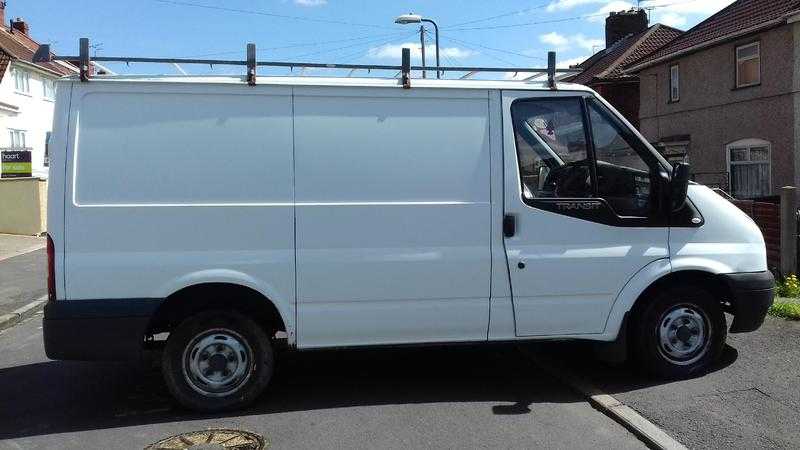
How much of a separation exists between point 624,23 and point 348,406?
33314 millimetres

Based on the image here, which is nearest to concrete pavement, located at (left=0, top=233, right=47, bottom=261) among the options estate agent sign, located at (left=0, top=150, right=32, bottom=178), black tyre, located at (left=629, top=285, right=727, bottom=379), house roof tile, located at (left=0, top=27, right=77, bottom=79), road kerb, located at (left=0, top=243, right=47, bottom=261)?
road kerb, located at (left=0, top=243, right=47, bottom=261)

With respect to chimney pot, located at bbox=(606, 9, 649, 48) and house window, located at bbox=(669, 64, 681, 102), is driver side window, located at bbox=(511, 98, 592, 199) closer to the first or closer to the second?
house window, located at bbox=(669, 64, 681, 102)

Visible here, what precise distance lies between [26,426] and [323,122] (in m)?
2.89

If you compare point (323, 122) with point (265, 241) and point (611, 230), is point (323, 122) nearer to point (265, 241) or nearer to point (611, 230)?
point (265, 241)

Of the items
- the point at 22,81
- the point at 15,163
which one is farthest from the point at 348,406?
the point at 22,81

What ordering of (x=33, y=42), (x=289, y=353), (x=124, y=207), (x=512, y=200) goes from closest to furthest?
(x=124, y=207)
(x=512, y=200)
(x=289, y=353)
(x=33, y=42)

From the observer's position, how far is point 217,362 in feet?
16.4

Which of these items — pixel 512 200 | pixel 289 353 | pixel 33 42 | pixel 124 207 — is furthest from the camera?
pixel 33 42

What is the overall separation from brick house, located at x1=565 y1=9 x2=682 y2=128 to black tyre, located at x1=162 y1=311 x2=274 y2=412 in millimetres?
24670

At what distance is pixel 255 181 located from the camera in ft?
16.0

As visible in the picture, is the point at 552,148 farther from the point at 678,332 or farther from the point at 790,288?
the point at 790,288

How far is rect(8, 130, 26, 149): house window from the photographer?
2809 centimetres

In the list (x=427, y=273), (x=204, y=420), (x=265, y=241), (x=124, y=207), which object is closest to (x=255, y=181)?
(x=265, y=241)

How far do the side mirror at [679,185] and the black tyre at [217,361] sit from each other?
311 centimetres
